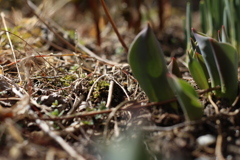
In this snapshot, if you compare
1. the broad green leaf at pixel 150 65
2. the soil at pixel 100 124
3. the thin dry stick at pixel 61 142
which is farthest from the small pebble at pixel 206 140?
the thin dry stick at pixel 61 142

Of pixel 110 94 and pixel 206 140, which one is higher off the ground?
pixel 110 94

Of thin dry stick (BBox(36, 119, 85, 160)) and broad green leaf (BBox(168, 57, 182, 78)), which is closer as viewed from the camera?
thin dry stick (BBox(36, 119, 85, 160))

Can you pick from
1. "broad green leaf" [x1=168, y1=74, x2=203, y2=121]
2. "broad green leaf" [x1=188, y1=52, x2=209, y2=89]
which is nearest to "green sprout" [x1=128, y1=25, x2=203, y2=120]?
"broad green leaf" [x1=168, y1=74, x2=203, y2=121]

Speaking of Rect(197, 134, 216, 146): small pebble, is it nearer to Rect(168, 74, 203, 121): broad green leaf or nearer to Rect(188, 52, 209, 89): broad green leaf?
Rect(168, 74, 203, 121): broad green leaf

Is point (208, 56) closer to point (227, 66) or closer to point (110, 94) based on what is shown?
point (227, 66)

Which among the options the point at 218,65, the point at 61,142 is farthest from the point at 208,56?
the point at 61,142

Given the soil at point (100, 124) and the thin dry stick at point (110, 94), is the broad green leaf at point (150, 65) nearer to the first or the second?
the soil at point (100, 124)

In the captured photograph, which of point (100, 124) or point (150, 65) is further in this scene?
point (100, 124)
